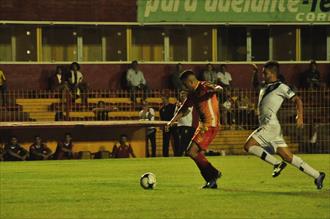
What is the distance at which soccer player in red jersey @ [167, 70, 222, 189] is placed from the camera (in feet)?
49.8

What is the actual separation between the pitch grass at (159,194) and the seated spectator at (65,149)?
5580 millimetres

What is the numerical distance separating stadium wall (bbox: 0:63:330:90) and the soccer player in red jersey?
17.3m

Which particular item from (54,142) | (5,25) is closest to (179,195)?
(54,142)

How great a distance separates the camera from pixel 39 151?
87.4 feet

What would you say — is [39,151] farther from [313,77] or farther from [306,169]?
[306,169]

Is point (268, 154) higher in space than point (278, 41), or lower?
lower

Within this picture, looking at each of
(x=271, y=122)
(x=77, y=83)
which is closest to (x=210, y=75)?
(x=77, y=83)

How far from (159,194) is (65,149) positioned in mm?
12800

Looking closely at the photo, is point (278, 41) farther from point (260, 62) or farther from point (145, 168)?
point (145, 168)

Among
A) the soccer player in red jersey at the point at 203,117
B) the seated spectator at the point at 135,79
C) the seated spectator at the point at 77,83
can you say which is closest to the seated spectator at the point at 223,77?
the seated spectator at the point at 135,79

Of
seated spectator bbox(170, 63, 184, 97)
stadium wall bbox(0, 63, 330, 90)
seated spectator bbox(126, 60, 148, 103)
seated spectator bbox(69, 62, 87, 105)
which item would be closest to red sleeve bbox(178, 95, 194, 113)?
seated spectator bbox(69, 62, 87, 105)

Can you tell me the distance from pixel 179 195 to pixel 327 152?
15944 millimetres

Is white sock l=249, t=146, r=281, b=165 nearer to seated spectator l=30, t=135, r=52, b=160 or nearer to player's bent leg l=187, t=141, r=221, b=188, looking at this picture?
player's bent leg l=187, t=141, r=221, b=188

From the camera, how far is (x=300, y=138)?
97.2ft
